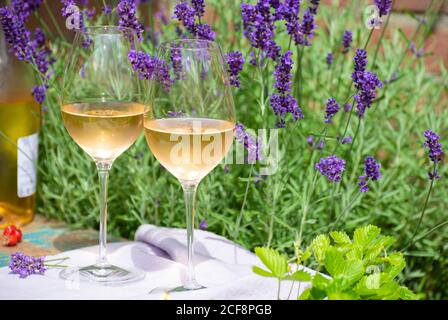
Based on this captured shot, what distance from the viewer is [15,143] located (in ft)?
4.87

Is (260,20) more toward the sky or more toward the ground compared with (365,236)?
more toward the sky

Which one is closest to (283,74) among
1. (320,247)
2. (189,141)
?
(189,141)

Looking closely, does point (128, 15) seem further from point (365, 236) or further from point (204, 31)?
point (365, 236)

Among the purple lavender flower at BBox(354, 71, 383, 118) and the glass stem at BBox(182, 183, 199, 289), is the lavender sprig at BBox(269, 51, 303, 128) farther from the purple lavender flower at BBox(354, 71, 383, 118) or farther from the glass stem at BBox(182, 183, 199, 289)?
the glass stem at BBox(182, 183, 199, 289)

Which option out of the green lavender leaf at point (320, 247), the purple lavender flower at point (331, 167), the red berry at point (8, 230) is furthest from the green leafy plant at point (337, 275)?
the red berry at point (8, 230)

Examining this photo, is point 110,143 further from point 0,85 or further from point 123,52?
point 0,85

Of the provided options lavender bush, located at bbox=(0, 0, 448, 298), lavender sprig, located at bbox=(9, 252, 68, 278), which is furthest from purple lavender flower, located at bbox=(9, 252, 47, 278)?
lavender bush, located at bbox=(0, 0, 448, 298)

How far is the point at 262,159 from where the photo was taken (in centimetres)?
137

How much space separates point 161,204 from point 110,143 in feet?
1.35

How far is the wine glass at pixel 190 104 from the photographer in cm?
103

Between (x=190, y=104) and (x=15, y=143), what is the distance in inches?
22.5

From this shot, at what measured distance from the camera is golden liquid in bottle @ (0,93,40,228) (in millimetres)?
1484

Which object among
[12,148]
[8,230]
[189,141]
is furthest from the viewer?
[12,148]
